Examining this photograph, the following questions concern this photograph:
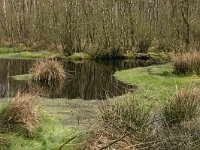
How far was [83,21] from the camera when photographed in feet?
144

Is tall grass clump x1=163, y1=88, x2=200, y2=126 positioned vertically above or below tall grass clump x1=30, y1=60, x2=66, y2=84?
above

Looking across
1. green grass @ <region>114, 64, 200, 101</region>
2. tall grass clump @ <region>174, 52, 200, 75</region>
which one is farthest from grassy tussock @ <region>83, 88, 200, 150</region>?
tall grass clump @ <region>174, 52, 200, 75</region>

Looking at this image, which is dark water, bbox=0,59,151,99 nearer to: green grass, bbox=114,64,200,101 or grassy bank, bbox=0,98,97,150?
green grass, bbox=114,64,200,101

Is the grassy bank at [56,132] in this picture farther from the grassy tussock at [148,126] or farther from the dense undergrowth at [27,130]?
the grassy tussock at [148,126]

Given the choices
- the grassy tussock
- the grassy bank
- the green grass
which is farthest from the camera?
the green grass

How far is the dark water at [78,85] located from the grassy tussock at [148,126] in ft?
14.8

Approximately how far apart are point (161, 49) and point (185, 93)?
105 ft

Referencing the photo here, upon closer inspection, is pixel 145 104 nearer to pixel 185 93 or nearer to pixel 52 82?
pixel 185 93

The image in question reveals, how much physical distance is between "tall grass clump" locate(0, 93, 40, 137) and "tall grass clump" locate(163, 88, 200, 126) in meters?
3.33

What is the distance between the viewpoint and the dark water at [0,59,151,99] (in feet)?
65.0

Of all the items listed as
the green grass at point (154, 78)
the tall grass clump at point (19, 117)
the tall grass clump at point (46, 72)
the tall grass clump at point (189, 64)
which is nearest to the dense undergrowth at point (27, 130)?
the tall grass clump at point (19, 117)

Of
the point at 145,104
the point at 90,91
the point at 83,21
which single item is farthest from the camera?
the point at 83,21

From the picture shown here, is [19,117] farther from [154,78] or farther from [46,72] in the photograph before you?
[154,78]

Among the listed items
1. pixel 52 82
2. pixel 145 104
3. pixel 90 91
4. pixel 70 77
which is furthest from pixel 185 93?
pixel 70 77
